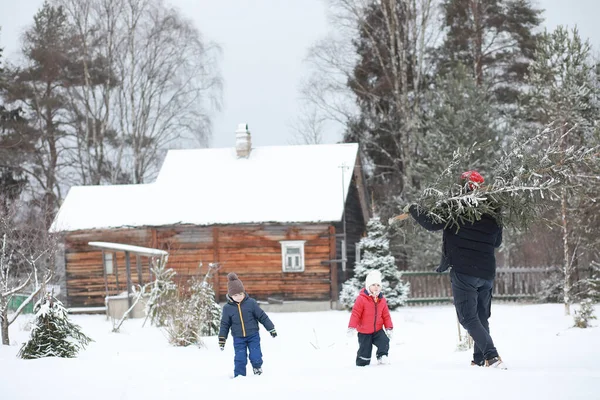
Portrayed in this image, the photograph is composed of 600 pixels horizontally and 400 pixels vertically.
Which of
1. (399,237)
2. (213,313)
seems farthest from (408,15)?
(213,313)

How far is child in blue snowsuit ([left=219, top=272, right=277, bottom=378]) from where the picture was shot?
8891mm

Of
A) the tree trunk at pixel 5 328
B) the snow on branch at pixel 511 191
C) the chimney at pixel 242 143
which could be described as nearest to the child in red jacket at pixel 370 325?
the snow on branch at pixel 511 191

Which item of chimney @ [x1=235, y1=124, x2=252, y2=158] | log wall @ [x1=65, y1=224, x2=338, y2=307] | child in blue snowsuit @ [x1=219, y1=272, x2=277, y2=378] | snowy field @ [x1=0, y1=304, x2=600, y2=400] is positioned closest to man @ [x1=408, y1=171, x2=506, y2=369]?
snowy field @ [x1=0, y1=304, x2=600, y2=400]

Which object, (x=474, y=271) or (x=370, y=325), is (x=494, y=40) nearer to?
(x=370, y=325)

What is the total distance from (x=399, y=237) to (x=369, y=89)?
6.27 metres

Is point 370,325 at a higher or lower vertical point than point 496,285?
higher

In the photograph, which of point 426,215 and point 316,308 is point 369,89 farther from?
point 426,215

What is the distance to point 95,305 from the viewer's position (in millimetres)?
25156

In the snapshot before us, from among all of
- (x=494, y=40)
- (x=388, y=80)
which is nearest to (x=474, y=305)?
(x=388, y=80)

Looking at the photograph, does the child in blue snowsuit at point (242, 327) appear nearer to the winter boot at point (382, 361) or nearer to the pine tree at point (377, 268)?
the winter boot at point (382, 361)

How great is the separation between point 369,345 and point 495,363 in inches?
76.6

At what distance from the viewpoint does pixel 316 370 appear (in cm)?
841

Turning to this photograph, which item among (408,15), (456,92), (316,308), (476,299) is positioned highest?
(408,15)

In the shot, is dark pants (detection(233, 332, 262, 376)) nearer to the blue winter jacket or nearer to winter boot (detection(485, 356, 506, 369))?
the blue winter jacket
